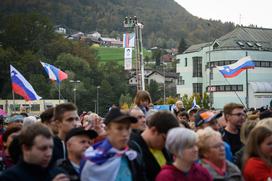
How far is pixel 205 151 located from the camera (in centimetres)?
541

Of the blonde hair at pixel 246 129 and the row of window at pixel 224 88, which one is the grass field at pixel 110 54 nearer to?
the row of window at pixel 224 88

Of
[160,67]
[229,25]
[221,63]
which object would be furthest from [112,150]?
[229,25]

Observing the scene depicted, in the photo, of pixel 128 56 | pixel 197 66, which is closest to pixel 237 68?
pixel 128 56

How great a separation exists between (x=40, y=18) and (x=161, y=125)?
119m

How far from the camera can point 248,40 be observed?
77125 millimetres

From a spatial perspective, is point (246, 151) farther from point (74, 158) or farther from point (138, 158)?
point (74, 158)

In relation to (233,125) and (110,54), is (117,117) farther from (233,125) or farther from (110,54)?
(110,54)

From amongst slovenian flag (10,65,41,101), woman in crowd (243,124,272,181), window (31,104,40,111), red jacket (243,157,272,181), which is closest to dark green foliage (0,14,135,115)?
window (31,104,40,111)

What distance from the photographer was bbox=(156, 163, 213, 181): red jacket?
4.82 metres

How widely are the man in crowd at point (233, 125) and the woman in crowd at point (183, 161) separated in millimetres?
2368

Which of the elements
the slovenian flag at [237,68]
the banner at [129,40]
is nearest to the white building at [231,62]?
the banner at [129,40]

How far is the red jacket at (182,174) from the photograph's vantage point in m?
4.82

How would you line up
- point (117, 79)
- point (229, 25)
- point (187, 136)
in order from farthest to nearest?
point (229, 25)
point (117, 79)
point (187, 136)

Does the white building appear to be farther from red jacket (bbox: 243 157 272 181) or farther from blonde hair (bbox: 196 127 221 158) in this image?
blonde hair (bbox: 196 127 221 158)
